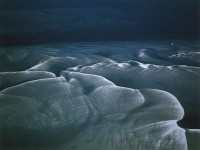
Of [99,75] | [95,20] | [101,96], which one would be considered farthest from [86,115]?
[95,20]

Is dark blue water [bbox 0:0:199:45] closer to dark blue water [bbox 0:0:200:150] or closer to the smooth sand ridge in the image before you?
dark blue water [bbox 0:0:200:150]

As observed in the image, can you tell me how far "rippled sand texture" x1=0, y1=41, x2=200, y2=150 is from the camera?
173 centimetres

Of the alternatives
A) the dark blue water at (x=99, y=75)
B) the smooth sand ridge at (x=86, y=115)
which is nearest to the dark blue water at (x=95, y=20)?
the dark blue water at (x=99, y=75)

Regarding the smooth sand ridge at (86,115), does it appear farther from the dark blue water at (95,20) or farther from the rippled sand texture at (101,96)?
the dark blue water at (95,20)

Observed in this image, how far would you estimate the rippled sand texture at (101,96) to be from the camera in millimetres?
1734

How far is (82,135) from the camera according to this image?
1.74m

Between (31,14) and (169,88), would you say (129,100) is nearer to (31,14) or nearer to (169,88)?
(169,88)

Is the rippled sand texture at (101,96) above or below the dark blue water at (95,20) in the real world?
below

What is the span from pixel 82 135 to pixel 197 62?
2.79ft

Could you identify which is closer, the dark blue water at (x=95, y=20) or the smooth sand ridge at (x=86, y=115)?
the smooth sand ridge at (x=86, y=115)

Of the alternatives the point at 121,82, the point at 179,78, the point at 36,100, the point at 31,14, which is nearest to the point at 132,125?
the point at 121,82

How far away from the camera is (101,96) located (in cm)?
185

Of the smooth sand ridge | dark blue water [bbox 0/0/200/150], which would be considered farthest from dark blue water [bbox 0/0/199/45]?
the smooth sand ridge

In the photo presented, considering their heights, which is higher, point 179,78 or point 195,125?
point 179,78
